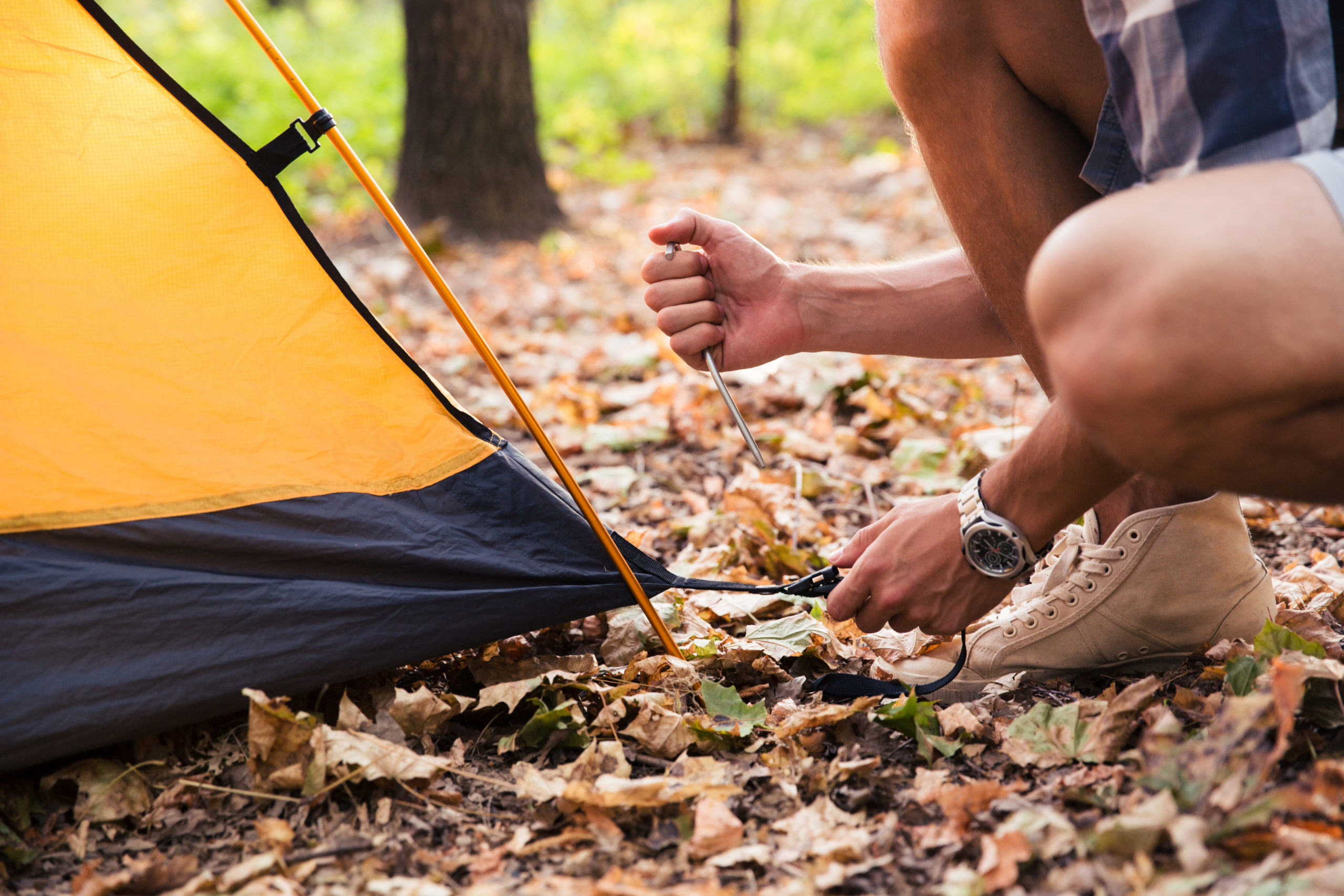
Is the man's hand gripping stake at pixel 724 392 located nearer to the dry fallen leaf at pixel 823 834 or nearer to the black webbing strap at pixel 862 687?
the black webbing strap at pixel 862 687

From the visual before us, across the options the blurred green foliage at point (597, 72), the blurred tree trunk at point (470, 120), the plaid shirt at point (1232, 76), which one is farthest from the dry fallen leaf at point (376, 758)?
the blurred green foliage at point (597, 72)

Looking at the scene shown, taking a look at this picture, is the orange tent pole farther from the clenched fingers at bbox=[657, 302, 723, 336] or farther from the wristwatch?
the wristwatch

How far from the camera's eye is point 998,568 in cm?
124

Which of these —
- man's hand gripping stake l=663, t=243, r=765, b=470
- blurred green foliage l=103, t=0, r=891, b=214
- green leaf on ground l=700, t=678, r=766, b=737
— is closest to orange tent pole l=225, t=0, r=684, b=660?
green leaf on ground l=700, t=678, r=766, b=737

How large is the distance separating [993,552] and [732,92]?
6777mm

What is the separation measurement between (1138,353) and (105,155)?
1198 millimetres

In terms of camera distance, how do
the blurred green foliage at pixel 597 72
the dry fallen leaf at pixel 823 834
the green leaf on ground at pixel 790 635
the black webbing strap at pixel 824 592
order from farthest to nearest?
the blurred green foliage at pixel 597 72
the green leaf on ground at pixel 790 635
the black webbing strap at pixel 824 592
the dry fallen leaf at pixel 823 834

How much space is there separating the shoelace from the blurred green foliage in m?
4.96

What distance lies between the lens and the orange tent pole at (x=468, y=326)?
129 centimetres

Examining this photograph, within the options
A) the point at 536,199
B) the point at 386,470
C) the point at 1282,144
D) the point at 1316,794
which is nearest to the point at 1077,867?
the point at 1316,794

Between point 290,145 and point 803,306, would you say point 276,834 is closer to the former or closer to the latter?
point 290,145

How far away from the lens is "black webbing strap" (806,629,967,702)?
52.3 inches

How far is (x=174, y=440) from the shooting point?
1.26m

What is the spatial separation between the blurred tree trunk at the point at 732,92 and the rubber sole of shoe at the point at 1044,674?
6.60 meters
